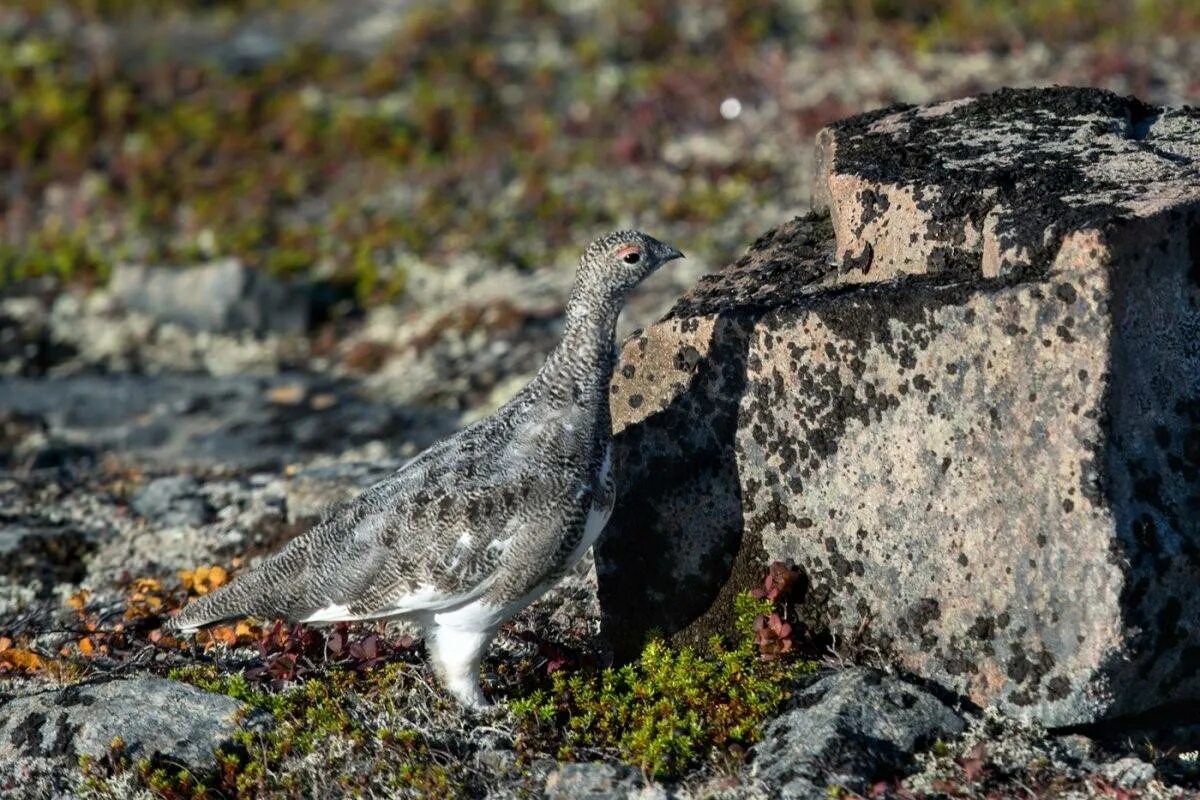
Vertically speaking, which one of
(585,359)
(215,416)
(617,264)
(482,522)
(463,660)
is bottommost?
(463,660)

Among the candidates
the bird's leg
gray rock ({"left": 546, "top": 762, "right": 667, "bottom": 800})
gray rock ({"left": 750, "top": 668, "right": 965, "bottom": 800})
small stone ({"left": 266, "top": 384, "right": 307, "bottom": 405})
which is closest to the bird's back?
the bird's leg

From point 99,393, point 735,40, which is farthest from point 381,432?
point 735,40

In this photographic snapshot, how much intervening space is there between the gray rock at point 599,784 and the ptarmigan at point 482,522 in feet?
2.02

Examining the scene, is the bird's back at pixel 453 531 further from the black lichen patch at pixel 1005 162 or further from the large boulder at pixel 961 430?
the black lichen patch at pixel 1005 162

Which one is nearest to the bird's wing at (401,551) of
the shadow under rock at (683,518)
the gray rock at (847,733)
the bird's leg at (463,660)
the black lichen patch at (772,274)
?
the bird's leg at (463,660)

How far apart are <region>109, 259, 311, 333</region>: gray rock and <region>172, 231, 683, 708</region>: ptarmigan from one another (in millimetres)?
6438

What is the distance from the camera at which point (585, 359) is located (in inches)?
229

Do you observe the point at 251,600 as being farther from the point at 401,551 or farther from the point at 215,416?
the point at 215,416

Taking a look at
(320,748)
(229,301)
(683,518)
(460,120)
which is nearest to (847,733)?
(683,518)

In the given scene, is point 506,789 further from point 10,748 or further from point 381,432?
point 381,432

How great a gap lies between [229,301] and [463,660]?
7.07 meters

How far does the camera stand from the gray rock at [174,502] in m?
8.48

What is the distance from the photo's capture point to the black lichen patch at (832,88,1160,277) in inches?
211

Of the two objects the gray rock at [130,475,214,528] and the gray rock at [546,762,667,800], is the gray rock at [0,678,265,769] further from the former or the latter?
the gray rock at [130,475,214,528]
